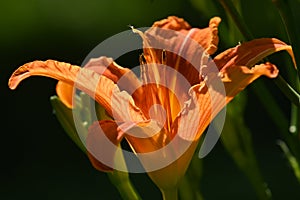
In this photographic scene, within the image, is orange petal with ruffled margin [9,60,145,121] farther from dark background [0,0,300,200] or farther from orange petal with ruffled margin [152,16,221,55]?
dark background [0,0,300,200]

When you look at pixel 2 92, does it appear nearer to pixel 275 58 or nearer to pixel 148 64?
pixel 275 58

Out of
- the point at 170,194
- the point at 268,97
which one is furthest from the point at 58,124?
the point at 170,194

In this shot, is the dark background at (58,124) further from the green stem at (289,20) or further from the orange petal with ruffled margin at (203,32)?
the green stem at (289,20)

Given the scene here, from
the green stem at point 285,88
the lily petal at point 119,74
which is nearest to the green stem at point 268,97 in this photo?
the green stem at point 285,88

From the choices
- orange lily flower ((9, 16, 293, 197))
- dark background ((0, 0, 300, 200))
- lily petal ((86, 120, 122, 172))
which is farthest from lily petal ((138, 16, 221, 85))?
dark background ((0, 0, 300, 200))

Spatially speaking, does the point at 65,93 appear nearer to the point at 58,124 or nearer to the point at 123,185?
the point at 123,185

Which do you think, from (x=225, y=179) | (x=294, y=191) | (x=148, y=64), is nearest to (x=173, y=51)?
(x=148, y=64)
